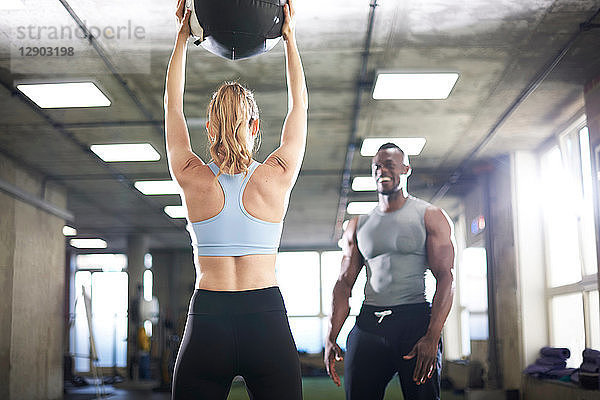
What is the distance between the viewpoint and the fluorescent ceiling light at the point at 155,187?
606 cm

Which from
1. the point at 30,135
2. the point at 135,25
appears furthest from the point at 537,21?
the point at 30,135

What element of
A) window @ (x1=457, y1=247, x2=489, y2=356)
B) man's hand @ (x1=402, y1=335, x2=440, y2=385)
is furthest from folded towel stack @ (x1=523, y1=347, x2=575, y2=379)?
man's hand @ (x1=402, y1=335, x2=440, y2=385)

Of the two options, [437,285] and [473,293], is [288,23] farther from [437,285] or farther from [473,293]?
[473,293]

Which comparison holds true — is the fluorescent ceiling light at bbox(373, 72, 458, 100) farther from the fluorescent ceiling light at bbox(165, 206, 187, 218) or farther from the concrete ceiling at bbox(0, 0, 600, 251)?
the fluorescent ceiling light at bbox(165, 206, 187, 218)

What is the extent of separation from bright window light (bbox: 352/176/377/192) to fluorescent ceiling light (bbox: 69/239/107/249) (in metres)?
2.32

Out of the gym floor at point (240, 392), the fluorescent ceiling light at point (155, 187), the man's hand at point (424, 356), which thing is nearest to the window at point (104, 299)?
the gym floor at point (240, 392)

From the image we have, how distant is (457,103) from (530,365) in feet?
7.42

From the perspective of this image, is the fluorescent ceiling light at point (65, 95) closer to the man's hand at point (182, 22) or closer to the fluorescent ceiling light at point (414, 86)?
the fluorescent ceiling light at point (414, 86)

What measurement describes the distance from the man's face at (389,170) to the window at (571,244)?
8.75ft

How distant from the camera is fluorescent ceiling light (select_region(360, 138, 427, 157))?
19.4ft

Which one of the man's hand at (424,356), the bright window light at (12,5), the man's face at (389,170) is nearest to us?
the man's hand at (424,356)

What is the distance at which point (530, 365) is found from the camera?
615cm

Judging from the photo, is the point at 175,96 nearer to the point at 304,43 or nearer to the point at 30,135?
the point at 304,43

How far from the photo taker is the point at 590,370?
4.84 metres
